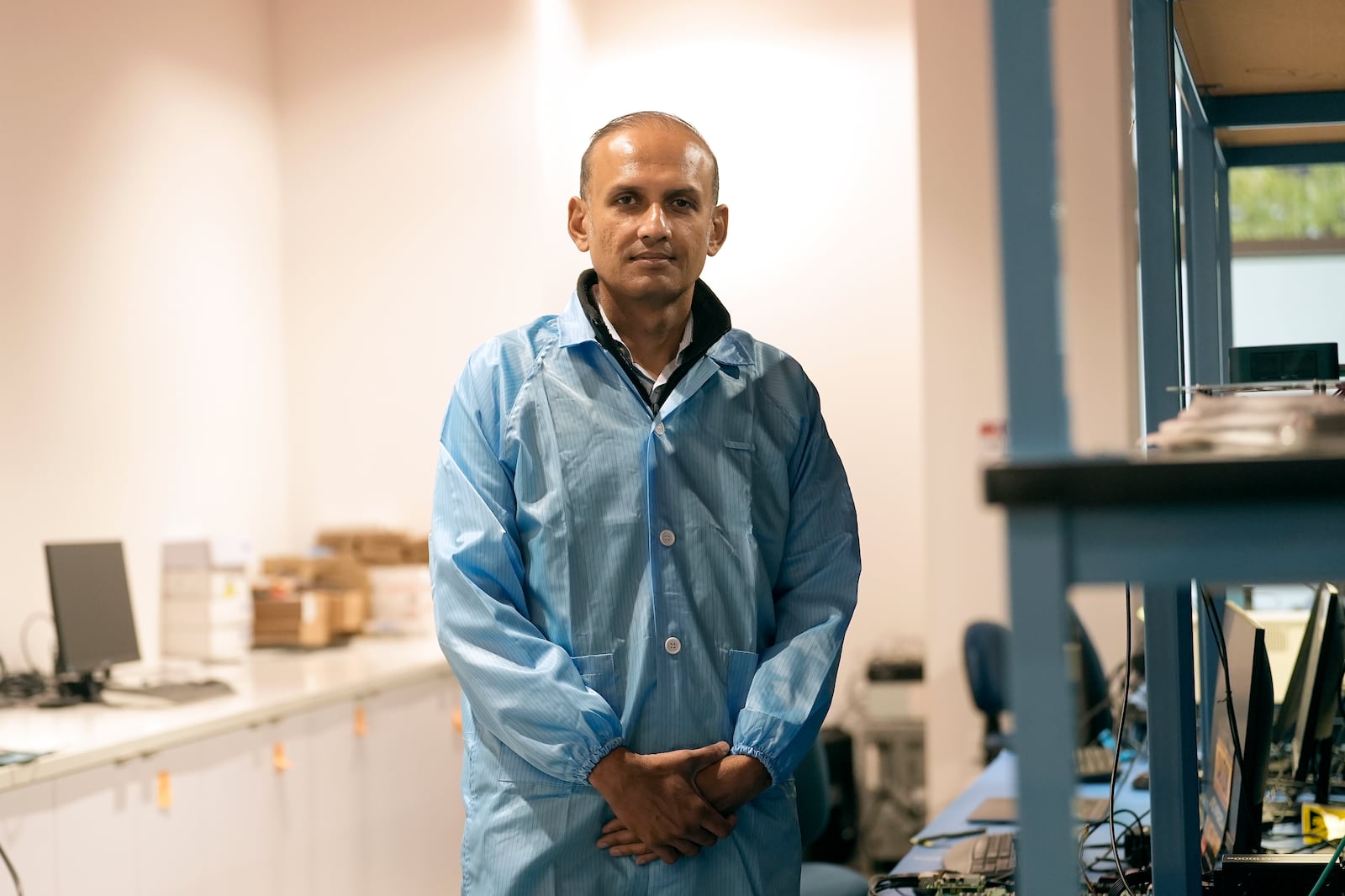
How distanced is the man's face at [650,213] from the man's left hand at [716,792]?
0.62 metres

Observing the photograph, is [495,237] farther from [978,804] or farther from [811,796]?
[978,804]

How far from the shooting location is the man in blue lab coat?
5.52ft

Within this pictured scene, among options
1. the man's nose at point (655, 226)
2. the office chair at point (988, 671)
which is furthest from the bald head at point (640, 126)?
the office chair at point (988, 671)

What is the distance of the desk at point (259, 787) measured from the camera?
107 inches

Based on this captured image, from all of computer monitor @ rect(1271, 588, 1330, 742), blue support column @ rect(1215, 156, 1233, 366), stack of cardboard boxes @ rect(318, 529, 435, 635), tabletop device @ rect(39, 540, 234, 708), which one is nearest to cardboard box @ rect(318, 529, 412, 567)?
stack of cardboard boxes @ rect(318, 529, 435, 635)

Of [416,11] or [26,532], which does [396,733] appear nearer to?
[26,532]

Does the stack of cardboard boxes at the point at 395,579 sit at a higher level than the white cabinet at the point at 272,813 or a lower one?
higher

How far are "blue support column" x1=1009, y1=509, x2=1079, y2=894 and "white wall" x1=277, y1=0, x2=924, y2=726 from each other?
4541 mm

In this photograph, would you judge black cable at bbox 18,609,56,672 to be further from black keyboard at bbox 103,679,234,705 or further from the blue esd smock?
the blue esd smock

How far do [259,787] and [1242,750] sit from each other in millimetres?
2372

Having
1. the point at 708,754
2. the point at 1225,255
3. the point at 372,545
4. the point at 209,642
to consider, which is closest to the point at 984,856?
the point at 708,754

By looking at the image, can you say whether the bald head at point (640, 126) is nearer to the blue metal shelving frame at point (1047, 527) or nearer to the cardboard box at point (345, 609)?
the blue metal shelving frame at point (1047, 527)

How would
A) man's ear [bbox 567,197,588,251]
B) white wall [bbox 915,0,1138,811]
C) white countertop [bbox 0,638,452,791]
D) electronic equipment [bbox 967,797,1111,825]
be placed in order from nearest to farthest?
man's ear [bbox 567,197,588,251] < electronic equipment [bbox 967,797,1111,825] < white countertop [bbox 0,638,452,791] < white wall [bbox 915,0,1138,811]

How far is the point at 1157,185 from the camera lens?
177 cm
